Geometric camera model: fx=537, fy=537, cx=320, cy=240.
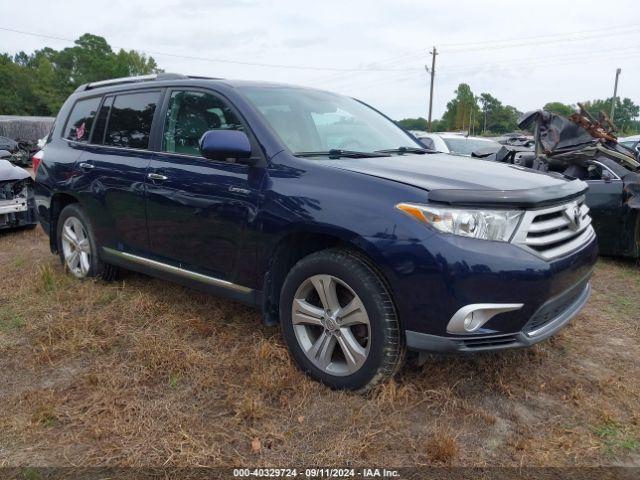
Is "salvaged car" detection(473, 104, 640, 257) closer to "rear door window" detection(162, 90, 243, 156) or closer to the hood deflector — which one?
the hood deflector

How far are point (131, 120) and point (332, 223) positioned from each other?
7.46 feet

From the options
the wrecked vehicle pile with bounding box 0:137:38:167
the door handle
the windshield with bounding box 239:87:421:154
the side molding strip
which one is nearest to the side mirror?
the windshield with bounding box 239:87:421:154

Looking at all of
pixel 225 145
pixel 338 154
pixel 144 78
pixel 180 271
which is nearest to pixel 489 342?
pixel 338 154

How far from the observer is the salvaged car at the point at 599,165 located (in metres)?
5.50

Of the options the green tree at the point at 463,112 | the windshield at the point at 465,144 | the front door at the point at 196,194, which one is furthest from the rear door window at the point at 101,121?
the green tree at the point at 463,112

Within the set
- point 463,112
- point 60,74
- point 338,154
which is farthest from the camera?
point 463,112

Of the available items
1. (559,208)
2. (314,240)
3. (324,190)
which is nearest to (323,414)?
(314,240)

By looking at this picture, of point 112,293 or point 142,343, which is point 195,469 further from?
point 112,293

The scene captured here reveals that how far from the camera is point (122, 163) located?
4.10 meters

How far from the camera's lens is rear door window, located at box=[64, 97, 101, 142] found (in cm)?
470

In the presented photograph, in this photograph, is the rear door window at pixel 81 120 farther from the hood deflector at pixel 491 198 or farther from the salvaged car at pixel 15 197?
the hood deflector at pixel 491 198

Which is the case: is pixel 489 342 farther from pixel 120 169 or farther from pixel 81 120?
pixel 81 120

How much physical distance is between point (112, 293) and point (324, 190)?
253cm

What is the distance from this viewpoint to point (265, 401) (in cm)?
289
